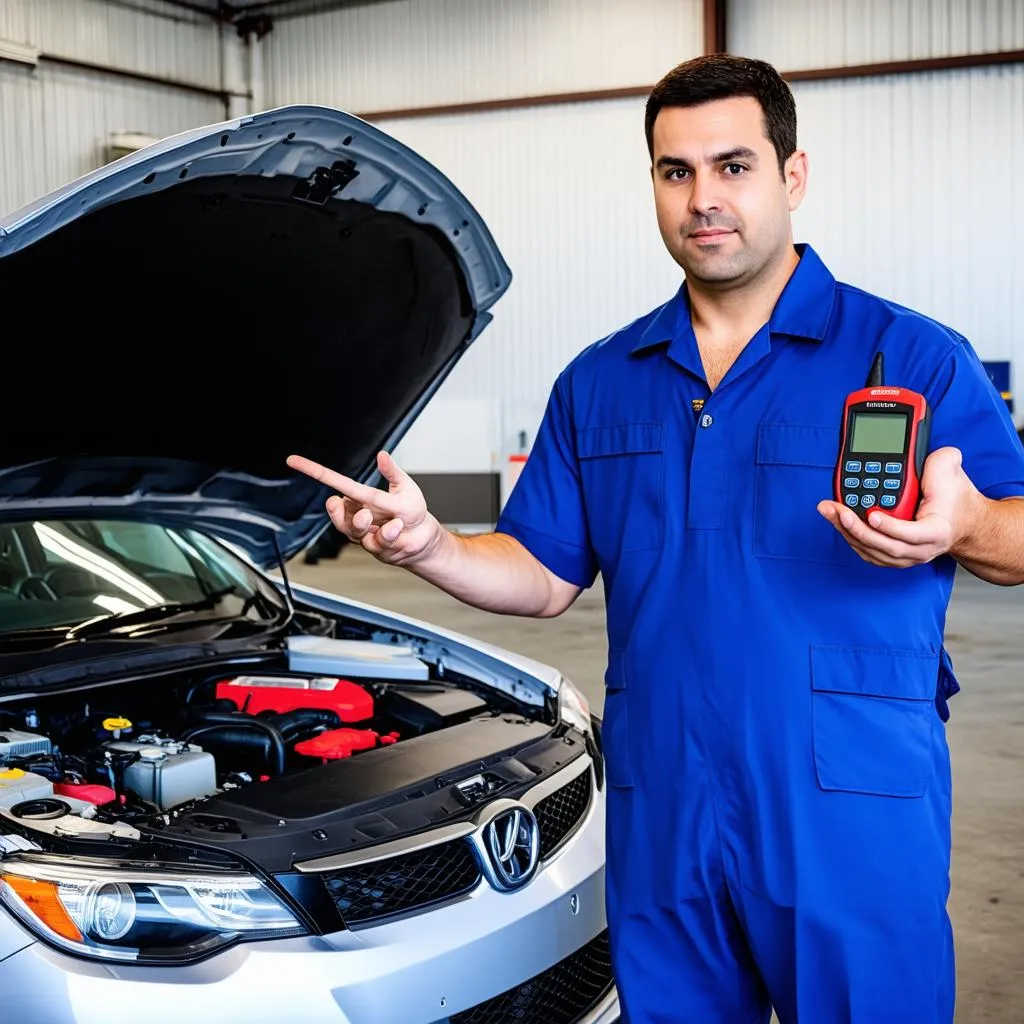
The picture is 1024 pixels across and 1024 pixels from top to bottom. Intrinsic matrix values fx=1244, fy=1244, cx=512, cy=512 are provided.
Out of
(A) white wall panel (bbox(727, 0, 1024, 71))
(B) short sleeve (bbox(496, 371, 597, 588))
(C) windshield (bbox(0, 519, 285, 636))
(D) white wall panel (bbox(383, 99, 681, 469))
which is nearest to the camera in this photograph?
(B) short sleeve (bbox(496, 371, 597, 588))

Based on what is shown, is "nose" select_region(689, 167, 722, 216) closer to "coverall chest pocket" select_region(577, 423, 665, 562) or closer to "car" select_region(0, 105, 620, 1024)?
"coverall chest pocket" select_region(577, 423, 665, 562)

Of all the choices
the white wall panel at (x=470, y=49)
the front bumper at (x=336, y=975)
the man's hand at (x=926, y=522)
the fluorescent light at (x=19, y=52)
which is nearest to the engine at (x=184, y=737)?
the front bumper at (x=336, y=975)

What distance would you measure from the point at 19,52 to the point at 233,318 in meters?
8.73

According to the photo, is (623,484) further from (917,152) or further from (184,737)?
(917,152)

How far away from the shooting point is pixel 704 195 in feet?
4.69

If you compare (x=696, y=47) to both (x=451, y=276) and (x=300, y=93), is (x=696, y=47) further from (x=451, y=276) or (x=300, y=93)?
(x=451, y=276)

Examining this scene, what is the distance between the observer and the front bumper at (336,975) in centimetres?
152

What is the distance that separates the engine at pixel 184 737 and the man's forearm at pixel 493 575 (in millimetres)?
616

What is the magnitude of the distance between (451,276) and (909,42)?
26.7 ft

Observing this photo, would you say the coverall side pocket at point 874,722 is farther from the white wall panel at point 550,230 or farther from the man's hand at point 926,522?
the white wall panel at point 550,230

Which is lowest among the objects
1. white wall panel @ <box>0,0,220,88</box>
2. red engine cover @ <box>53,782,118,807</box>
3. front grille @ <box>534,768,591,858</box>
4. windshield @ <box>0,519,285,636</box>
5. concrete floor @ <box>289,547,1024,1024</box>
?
concrete floor @ <box>289,547,1024,1024</box>

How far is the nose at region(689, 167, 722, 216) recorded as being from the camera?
143 centimetres

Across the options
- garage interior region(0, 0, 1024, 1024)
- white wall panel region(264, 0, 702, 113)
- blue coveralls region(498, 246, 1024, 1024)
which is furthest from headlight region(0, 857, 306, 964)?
white wall panel region(264, 0, 702, 113)

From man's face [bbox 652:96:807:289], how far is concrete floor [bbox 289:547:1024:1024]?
187cm
